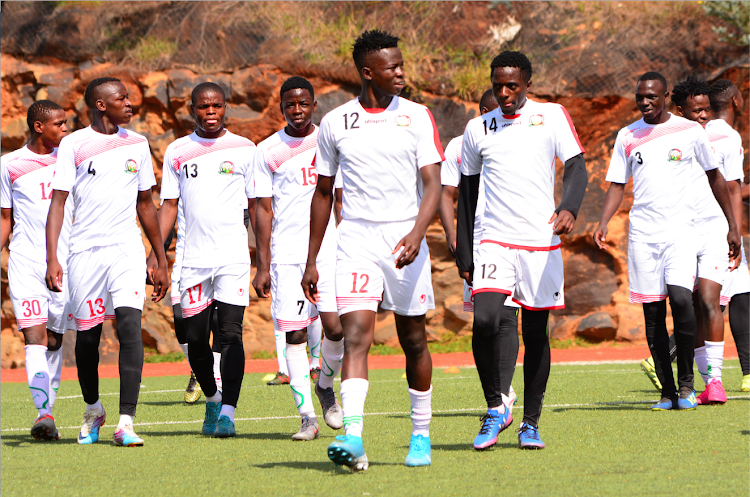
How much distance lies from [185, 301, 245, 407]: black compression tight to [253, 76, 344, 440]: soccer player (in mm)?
351

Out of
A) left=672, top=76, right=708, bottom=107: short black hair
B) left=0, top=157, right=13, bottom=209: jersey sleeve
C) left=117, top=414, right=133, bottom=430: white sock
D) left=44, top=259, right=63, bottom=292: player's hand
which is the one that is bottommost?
left=117, top=414, right=133, bottom=430: white sock

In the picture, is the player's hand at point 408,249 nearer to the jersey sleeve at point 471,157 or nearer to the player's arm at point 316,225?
the player's arm at point 316,225

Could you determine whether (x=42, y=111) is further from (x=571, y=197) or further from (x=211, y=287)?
(x=571, y=197)

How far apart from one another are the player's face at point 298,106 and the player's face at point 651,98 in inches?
110

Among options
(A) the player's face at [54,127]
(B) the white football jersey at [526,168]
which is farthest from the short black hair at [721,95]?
(A) the player's face at [54,127]

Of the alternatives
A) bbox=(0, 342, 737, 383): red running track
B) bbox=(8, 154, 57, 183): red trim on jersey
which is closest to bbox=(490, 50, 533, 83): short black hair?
bbox=(8, 154, 57, 183): red trim on jersey

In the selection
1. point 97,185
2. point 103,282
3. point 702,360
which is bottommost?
point 702,360

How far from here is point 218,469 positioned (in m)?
5.11

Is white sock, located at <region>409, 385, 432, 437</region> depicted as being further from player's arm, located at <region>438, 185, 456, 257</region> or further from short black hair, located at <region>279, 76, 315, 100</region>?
short black hair, located at <region>279, 76, 315, 100</region>

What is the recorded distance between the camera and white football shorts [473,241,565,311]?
5.64 metres

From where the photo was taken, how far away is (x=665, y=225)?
24.7 feet

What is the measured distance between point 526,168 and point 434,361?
9577 millimetres

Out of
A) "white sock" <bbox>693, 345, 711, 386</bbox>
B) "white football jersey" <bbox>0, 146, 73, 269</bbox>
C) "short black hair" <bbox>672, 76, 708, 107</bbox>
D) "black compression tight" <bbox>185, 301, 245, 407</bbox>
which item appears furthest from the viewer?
"short black hair" <bbox>672, 76, 708, 107</bbox>

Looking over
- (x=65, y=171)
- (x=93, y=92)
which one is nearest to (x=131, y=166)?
(x=65, y=171)
